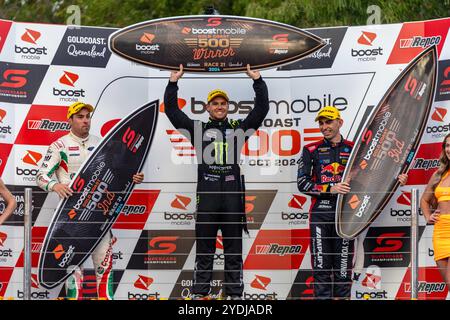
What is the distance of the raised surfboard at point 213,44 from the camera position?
11.2 m

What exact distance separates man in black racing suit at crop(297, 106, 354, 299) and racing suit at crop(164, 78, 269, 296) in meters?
0.60

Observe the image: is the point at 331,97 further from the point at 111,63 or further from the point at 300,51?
the point at 111,63

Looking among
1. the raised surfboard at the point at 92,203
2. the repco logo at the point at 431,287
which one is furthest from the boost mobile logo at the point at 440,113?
the raised surfboard at the point at 92,203

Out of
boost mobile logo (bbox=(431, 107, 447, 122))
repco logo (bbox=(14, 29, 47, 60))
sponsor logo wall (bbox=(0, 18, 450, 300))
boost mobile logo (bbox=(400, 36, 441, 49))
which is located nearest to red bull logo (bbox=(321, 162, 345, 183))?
sponsor logo wall (bbox=(0, 18, 450, 300))

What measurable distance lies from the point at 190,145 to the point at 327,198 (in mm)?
1557

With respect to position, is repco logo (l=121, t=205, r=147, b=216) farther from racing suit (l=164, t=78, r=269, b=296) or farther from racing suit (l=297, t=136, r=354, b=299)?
racing suit (l=297, t=136, r=354, b=299)

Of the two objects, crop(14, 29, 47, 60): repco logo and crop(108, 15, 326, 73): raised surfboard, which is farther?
crop(14, 29, 47, 60): repco logo

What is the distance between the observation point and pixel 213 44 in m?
11.3

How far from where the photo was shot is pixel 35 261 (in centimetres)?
1131

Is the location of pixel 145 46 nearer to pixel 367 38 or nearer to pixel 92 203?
pixel 92 203

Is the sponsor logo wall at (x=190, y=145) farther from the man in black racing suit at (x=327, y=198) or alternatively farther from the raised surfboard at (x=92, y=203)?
the man in black racing suit at (x=327, y=198)

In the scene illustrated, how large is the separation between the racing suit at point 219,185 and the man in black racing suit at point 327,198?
60cm

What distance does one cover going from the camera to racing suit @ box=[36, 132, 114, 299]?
11.1 meters
